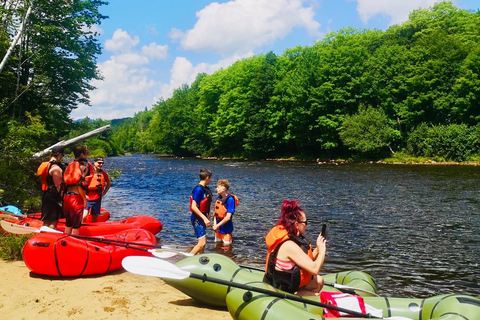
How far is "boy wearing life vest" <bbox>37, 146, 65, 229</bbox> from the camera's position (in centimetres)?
637

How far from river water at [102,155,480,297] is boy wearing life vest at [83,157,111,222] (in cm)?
186

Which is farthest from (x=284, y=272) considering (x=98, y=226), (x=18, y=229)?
(x=18, y=229)

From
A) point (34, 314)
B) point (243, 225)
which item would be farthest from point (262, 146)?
point (34, 314)

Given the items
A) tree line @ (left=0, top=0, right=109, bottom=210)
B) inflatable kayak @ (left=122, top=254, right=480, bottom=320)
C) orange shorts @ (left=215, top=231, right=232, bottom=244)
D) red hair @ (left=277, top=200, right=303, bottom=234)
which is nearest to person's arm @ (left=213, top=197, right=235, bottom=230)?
orange shorts @ (left=215, top=231, right=232, bottom=244)

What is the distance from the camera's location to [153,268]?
424cm

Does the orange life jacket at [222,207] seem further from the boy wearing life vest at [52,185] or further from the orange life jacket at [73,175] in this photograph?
the boy wearing life vest at [52,185]

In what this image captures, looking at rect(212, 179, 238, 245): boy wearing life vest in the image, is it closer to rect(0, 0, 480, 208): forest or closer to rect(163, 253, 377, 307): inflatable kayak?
rect(163, 253, 377, 307): inflatable kayak

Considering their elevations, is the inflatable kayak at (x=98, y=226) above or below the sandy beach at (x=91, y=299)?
above

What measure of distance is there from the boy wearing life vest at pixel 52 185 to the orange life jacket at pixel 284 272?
4088 mm

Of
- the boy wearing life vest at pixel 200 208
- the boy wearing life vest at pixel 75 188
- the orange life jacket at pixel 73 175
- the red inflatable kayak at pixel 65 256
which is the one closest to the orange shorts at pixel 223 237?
the boy wearing life vest at pixel 200 208

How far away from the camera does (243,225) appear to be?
10.9 m

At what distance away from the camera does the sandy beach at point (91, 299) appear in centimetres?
448

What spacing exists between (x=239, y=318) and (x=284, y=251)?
82 cm

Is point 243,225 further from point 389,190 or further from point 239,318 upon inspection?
point 389,190
